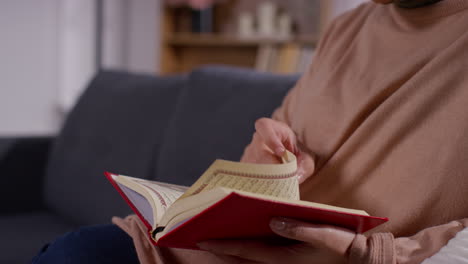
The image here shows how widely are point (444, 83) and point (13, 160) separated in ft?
4.85

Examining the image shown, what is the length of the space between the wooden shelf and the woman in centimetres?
189

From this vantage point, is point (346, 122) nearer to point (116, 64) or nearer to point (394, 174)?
point (394, 174)

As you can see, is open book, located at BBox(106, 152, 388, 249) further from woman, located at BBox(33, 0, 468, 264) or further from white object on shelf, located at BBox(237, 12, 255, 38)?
white object on shelf, located at BBox(237, 12, 255, 38)

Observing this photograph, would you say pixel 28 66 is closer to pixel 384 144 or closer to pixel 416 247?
pixel 384 144

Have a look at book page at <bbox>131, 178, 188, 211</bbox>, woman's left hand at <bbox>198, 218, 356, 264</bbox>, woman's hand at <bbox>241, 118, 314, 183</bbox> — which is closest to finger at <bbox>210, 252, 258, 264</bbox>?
woman's left hand at <bbox>198, 218, 356, 264</bbox>

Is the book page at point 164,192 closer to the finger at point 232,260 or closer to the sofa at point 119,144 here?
the finger at point 232,260

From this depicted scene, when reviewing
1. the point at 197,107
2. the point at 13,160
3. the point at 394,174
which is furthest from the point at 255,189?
the point at 13,160

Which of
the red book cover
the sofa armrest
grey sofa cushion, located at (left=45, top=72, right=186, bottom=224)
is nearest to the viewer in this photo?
the red book cover

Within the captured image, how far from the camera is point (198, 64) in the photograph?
3.62m

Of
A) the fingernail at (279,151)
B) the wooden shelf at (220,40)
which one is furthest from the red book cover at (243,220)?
the wooden shelf at (220,40)

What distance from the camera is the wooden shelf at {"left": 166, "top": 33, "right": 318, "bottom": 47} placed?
295 cm

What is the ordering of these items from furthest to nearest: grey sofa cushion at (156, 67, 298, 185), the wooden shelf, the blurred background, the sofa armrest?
1. the blurred background
2. the wooden shelf
3. the sofa armrest
4. grey sofa cushion at (156, 67, 298, 185)

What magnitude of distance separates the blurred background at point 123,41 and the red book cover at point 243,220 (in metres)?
2.15

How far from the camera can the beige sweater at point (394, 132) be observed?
0.81 metres
